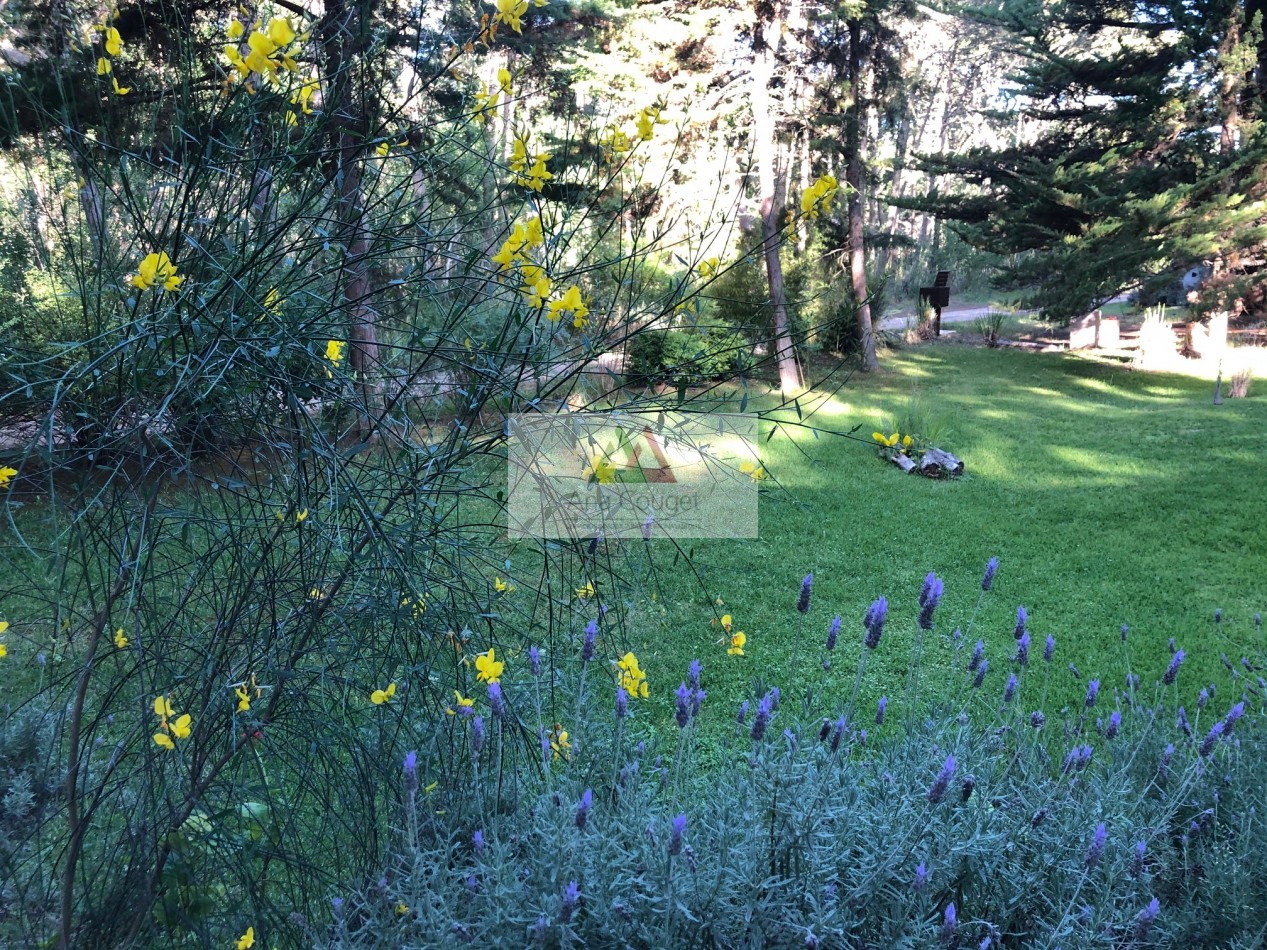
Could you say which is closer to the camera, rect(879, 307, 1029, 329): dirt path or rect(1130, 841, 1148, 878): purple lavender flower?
rect(1130, 841, 1148, 878): purple lavender flower

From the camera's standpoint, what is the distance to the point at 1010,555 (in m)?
5.01

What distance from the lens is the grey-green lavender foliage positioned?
1.43m

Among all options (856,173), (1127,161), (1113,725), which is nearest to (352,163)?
(1113,725)

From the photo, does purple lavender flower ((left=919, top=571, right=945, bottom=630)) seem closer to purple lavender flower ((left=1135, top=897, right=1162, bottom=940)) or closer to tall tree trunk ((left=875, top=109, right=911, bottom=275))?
purple lavender flower ((left=1135, top=897, right=1162, bottom=940))

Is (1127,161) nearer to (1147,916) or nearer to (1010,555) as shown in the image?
(1010,555)

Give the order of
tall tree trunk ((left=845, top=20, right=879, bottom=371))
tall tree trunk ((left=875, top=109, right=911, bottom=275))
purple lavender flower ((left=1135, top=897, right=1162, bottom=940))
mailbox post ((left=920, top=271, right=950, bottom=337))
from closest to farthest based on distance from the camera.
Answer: purple lavender flower ((left=1135, top=897, right=1162, bottom=940)), tall tree trunk ((left=845, top=20, right=879, bottom=371)), tall tree trunk ((left=875, top=109, right=911, bottom=275)), mailbox post ((left=920, top=271, right=950, bottom=337))

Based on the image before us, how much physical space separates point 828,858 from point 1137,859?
21.8 inches

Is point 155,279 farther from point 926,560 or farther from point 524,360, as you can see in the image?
point 926,560

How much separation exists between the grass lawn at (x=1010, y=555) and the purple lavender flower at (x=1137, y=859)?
0.65 m

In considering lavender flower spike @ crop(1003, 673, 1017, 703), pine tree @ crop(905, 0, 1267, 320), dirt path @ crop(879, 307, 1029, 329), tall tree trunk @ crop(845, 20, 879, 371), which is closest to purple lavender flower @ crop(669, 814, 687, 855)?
lavender flower spike @ crop(1003, 673, 1017, 703)

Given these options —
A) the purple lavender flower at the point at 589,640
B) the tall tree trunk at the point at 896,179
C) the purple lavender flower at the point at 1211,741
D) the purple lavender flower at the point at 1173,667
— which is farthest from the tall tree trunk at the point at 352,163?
the tall tree trunk at the point at 896,179

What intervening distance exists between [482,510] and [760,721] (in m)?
0.90

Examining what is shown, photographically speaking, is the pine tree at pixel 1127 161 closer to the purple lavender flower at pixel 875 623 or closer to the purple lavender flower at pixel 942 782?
the purple lavender flower at pixel 875 623

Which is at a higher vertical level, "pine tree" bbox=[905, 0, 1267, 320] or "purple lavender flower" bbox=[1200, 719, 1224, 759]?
"pine tree" bbox=[905, 0, 1267, 320]
